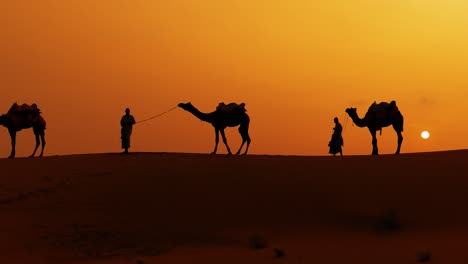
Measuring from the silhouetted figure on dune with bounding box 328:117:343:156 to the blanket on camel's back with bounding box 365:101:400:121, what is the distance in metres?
1.13

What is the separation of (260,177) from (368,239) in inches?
215

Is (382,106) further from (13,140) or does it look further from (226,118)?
(13,140)

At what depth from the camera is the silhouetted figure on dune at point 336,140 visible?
2977cm

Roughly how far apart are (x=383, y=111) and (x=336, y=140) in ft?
6.29

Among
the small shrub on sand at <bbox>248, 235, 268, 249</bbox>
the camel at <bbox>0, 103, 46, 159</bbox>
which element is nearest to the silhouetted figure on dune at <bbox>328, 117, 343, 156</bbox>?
the camel at <bbox>0, 103, 46, 159</bbox>

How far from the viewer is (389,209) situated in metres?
20.0

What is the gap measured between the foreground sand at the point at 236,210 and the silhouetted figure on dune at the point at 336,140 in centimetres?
394

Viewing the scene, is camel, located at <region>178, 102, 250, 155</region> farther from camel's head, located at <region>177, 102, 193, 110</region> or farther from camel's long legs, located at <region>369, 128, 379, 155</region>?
camel's long legs, located at <region>369, 128, 379, 155</region>

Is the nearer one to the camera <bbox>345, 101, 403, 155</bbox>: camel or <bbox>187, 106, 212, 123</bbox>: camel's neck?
<bbox>345, 101, 403, 155</bbox>: camel

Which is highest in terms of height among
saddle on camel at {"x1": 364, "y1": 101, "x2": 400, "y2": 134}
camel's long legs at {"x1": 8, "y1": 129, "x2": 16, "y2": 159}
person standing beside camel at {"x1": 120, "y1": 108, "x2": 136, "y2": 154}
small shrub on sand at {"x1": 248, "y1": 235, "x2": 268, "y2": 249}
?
saddle on camel at {"x1": 364, "y1": 101, "x2": 400, "y2": 134}

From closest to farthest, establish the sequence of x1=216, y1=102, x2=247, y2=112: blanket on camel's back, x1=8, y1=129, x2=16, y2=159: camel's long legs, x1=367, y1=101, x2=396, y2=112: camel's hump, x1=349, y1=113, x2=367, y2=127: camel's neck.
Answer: x1=367, y1=101, x2=396, y2=112: camel's hump
x1=216, y1=102, x2=247, y2=112: blanket on camel's back
x1=349, y1=113, x2=367, y2=127: camel's neck
x1=8, y1=129, x2=16, y2=159: camel's long legs

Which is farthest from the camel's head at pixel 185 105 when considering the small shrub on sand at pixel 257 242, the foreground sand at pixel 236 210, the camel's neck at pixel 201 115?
the small shrub on sand at pixel 257 242

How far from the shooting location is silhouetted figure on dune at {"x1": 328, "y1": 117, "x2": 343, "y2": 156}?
29.8 meters

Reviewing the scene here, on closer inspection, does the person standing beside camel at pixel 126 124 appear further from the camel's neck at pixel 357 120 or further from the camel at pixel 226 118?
the camel's neck at pixel 357 120
